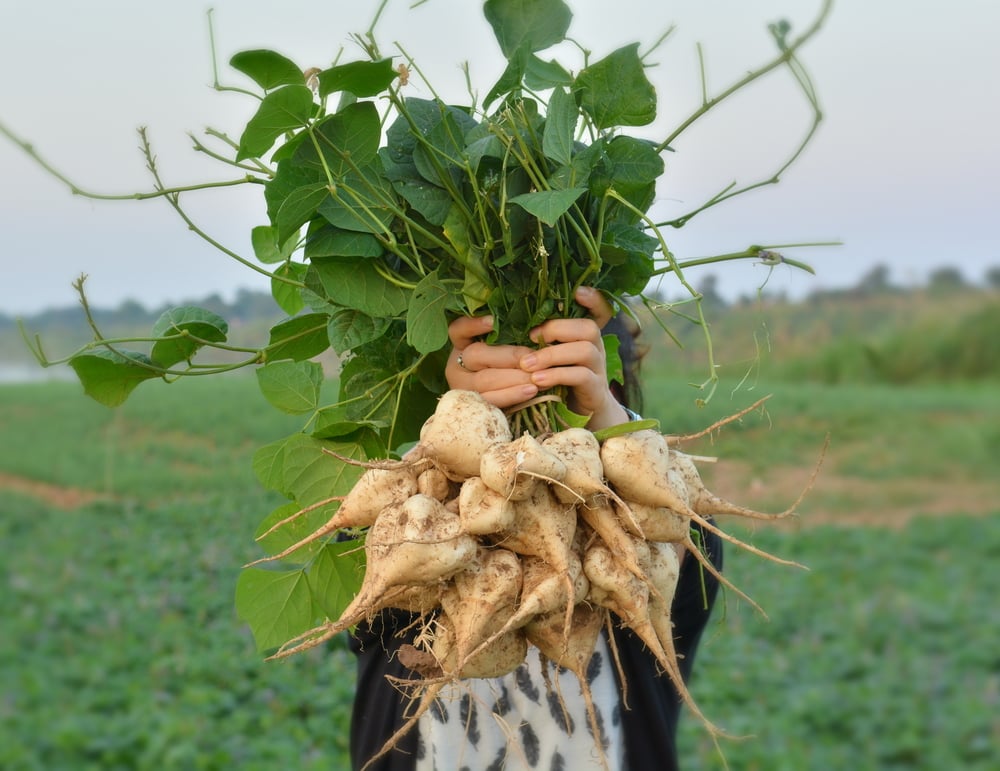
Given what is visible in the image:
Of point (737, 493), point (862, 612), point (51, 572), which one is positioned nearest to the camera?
point (862, 612)

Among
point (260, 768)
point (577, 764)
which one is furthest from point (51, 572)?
point (577, 764)

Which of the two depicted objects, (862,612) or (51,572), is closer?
(862,612)

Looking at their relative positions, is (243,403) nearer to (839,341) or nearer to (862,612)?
(862,612)

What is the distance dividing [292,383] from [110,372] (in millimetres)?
245

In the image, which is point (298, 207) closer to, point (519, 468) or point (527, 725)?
point (519, 468)

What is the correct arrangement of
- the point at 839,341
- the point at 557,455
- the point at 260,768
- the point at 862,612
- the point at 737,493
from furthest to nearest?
the point at 839,341 < the point at 737,493 < the point at 862,612 < the point at 260,768 < the point at 557,455

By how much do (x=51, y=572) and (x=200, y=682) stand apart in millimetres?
2069

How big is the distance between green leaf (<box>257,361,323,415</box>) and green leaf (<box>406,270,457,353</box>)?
200 mm

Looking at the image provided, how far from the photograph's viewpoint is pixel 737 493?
735cm

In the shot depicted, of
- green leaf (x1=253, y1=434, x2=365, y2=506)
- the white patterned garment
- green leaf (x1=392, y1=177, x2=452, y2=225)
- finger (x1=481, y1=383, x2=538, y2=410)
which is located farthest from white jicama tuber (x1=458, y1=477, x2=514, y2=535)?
the white patterned garment

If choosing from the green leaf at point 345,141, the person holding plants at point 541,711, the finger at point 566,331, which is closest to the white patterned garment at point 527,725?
the person holding plants at point 541,711

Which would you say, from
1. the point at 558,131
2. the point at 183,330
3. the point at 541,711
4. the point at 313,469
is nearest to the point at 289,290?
the point at 183,330

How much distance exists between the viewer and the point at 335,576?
3.89 feet

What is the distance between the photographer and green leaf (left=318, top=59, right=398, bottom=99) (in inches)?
37.0
